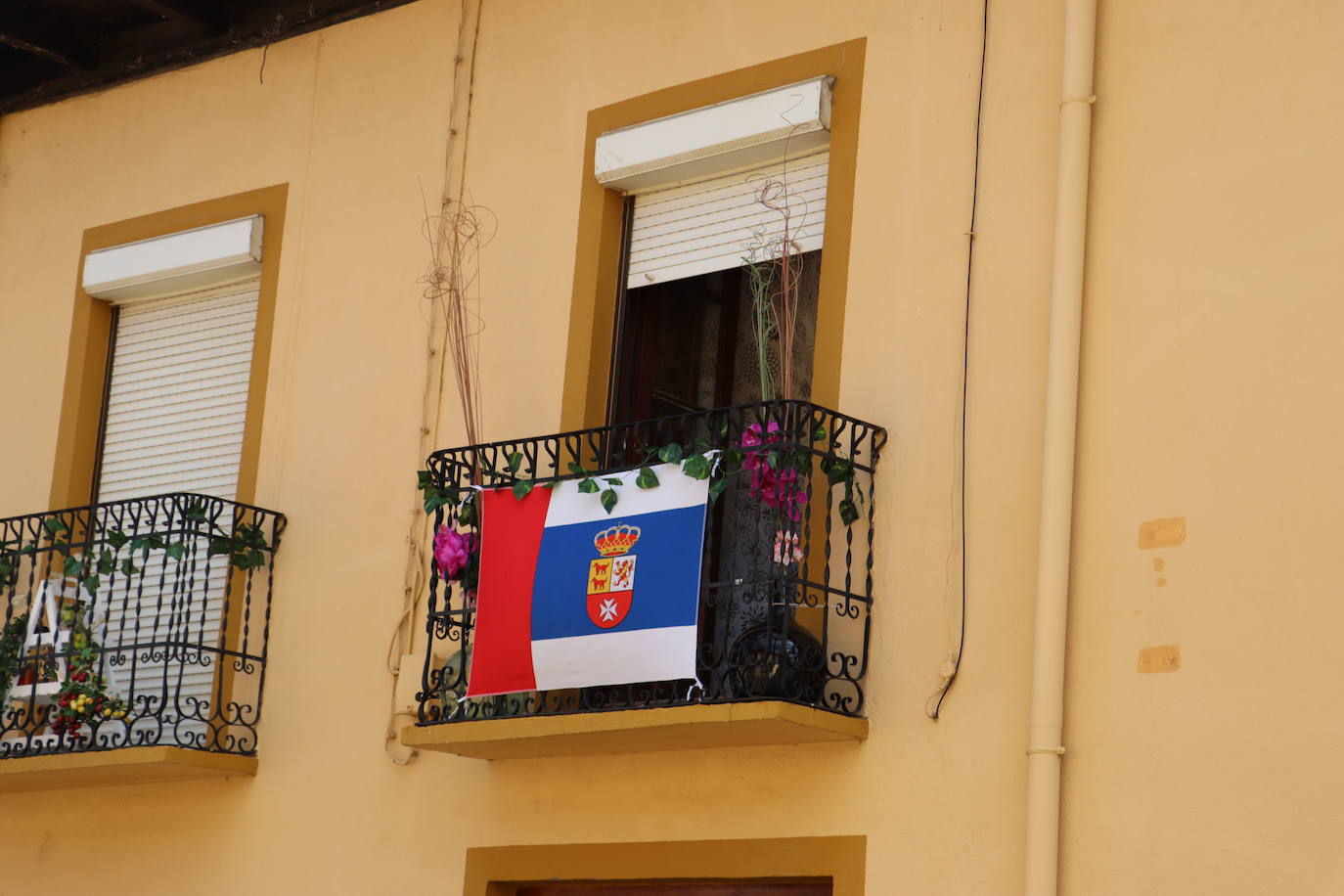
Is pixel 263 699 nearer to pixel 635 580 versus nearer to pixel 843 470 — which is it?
pixel 635 580

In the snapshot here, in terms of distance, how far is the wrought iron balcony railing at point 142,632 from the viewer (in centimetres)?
859

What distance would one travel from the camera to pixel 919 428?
7211 mm

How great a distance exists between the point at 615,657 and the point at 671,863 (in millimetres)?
803

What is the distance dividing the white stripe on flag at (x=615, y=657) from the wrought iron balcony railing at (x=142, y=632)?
1.79 meters

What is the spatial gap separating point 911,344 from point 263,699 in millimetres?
3346

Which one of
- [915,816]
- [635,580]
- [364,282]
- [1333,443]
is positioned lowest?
[915,816]

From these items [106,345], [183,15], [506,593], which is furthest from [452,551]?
[183,15]

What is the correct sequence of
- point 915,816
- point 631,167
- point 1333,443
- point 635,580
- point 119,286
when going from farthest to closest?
point 119,286 < point 631,167 < point 635,580 < point 915,816 < point 1333,443

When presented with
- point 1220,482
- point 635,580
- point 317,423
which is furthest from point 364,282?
point 1220,482

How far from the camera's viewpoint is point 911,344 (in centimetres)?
732

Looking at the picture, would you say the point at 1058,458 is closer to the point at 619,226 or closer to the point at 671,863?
the point at 671,863

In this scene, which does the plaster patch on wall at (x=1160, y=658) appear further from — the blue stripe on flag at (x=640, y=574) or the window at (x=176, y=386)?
the window at (x=176, y=386)

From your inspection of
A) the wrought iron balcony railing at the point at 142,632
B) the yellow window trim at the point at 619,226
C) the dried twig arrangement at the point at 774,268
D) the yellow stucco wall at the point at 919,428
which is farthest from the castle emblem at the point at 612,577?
the wrought iron balcony railing at the point at 142,632

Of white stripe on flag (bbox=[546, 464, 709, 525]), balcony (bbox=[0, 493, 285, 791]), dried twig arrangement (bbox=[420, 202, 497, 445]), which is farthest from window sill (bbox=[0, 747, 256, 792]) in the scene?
white stripe on flag (bbox=[546, 464, 709, 525])
